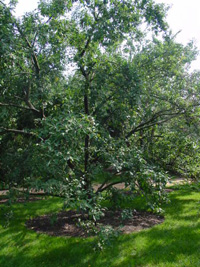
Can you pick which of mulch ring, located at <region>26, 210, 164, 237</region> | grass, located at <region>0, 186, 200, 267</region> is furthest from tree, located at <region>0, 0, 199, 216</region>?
mulch ring, located at <region>26, 210, 164, 237</region>

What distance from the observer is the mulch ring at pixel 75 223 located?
21.1 feet

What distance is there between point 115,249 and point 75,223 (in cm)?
200

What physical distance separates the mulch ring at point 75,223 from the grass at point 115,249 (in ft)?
1.04

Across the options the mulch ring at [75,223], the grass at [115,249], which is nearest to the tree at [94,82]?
the grass at [115,249]

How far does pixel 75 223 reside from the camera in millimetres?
7004

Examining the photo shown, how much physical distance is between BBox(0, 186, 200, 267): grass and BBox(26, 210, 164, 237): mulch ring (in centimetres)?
32

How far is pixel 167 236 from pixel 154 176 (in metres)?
1.78

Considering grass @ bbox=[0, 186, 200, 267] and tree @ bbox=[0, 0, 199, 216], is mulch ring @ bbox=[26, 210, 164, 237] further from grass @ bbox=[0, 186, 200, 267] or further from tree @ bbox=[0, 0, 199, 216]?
tree @ bbox=[0, 0, 199, 216]

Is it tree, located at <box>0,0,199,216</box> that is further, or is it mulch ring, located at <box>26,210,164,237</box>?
mulch ring, located at <box>26,210,164,237</box>

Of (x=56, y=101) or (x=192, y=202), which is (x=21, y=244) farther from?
(x=192, y=202)

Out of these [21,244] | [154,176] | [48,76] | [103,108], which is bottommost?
[21,244]

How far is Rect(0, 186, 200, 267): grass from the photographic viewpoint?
4785mm

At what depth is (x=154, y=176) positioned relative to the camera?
4961 millimetres

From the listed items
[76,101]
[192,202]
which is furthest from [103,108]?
[192,202]
